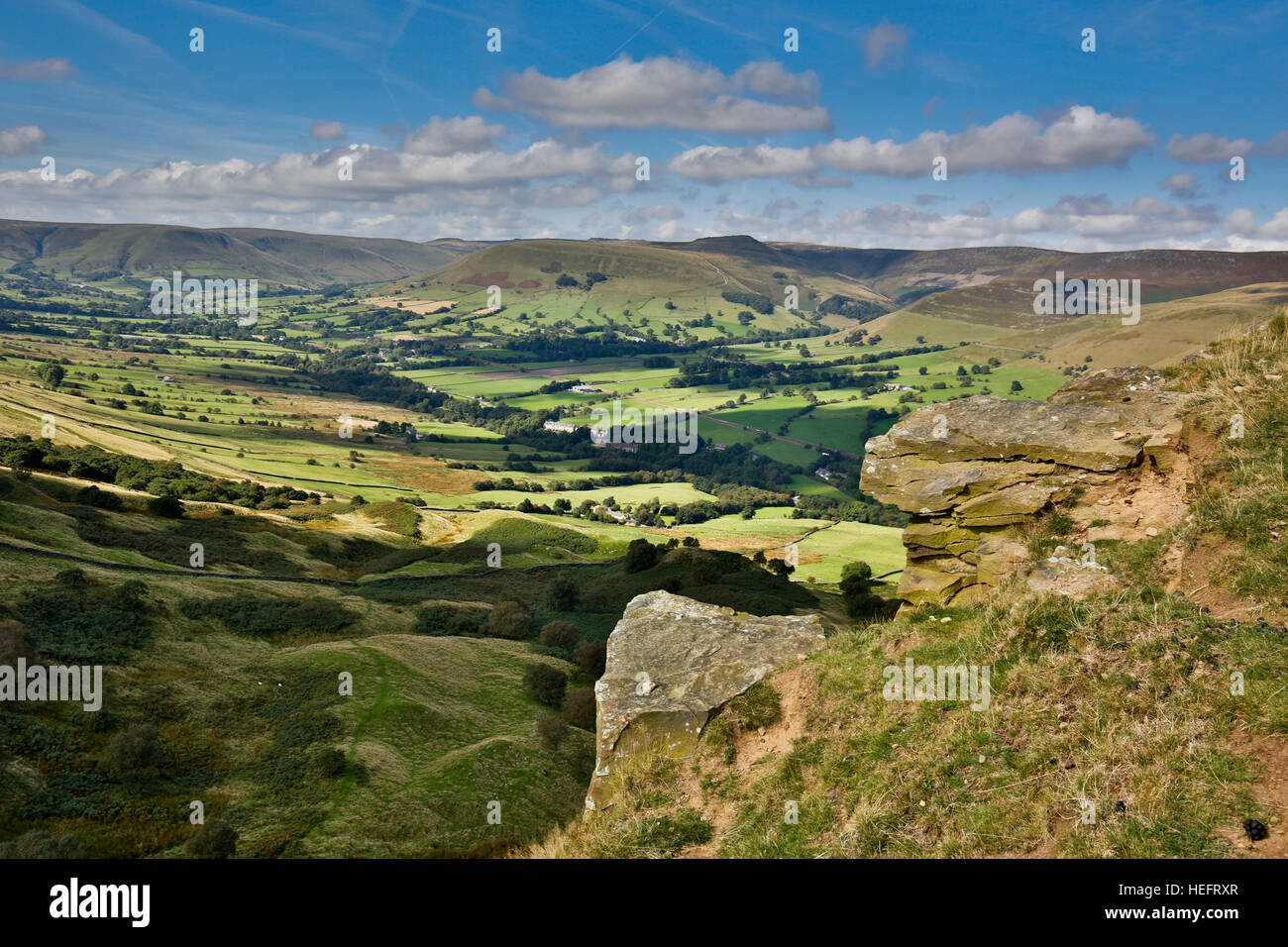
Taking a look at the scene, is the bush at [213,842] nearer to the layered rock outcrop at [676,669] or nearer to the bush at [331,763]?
the bush at [331,763]

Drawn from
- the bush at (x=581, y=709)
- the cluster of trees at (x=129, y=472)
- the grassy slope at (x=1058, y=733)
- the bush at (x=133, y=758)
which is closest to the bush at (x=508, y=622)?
the bush at (x=581, y=709)

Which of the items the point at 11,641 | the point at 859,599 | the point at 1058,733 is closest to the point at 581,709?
the point at 11,641

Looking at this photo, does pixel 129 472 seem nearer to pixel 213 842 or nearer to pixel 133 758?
pixel 133 758

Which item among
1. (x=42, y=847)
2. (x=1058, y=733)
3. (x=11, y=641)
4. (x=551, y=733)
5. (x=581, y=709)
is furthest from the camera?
(x=581, y=709)

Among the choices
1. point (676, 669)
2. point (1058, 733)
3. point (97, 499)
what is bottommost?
point (676, 669)

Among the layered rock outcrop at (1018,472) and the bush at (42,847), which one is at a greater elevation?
the layered rock outcrop at (1018,472)

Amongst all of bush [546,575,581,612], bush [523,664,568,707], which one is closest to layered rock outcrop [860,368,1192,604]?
bush [523,664,568,707]

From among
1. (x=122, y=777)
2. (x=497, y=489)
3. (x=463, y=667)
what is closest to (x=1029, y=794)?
(x=122, y=777)
